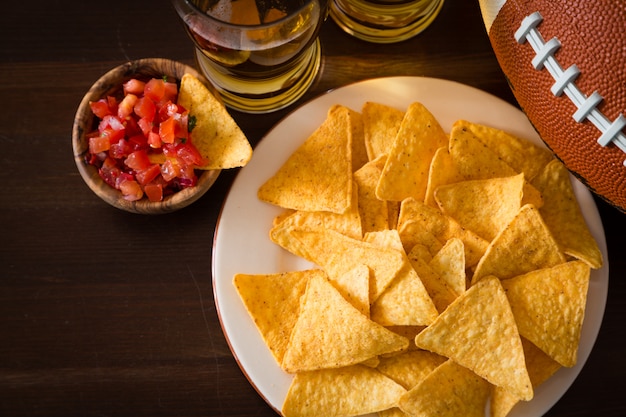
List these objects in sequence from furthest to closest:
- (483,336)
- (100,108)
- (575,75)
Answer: (100,108)
(483,336)
(575,75)

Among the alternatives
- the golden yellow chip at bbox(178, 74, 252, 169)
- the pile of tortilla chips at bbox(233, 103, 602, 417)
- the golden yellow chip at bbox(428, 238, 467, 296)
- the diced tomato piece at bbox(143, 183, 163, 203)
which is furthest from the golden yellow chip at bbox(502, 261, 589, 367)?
the diced tomato piece at bbox(143, 183, 163, 203)

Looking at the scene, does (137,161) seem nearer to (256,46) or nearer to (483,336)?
(256,46)

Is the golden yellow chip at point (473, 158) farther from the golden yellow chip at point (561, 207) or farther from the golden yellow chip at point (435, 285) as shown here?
the golden yellow chip at point (435, 285)

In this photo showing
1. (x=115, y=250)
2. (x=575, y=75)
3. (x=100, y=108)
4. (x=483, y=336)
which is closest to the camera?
(x=575, y=75)

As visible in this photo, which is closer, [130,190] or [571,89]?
[571,89]

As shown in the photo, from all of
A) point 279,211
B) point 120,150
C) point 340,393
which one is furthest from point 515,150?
point 120,150

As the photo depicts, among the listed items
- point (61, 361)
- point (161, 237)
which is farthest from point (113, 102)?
point (61, 361)
